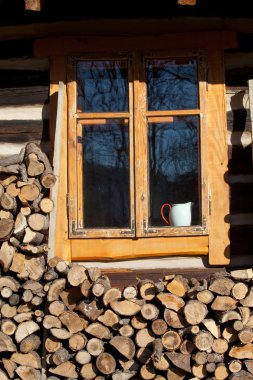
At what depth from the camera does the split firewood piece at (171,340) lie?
4648 millimetres

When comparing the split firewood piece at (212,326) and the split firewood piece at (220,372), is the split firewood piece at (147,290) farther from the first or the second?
the split firewood piece at (220,372)

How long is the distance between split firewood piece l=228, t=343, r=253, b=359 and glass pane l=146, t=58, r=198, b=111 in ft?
5.75

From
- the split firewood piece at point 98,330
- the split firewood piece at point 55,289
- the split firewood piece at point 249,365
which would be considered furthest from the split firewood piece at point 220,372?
the split firewood piece at point 55,289

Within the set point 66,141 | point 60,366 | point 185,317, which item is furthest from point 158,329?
point 66,141

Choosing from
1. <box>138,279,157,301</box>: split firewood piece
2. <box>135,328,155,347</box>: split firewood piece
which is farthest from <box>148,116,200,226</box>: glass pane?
<box>135,328,155,347</box>: split firewood piece

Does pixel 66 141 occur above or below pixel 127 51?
below

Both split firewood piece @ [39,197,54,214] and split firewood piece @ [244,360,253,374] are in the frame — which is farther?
split firewood piece @ [39,197,54,214]

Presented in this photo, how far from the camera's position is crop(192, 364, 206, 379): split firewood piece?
4.62 metres

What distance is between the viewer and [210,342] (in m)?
4.59

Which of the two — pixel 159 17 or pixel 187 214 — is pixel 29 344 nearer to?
pixel 187 214

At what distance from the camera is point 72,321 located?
15.6 feet

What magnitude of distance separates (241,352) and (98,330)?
965 millimetres

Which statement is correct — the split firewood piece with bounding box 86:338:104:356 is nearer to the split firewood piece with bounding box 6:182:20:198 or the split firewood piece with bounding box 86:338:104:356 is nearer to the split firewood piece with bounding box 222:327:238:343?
the split firewood piece with bounding box 222:327:238:343

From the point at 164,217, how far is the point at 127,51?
127 centimetres
